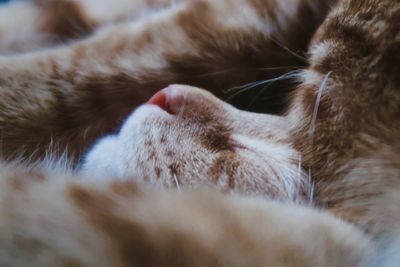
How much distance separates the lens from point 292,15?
0.87 m

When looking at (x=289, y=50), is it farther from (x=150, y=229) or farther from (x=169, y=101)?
(x=150, y=229)

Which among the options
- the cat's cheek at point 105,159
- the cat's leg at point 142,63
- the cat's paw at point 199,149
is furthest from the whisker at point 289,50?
the cat's cheek at point 105,159

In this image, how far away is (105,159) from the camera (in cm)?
71

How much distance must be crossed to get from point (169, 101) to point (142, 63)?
148 millimetres

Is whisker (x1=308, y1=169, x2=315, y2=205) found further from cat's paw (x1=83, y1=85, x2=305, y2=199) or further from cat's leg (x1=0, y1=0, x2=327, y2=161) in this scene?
cat's leg (x1=0, y1=0, x2=327, y2=161)

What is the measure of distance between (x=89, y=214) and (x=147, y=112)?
0.29 meters

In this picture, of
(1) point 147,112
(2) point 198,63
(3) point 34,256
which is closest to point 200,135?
(1) point 147,112

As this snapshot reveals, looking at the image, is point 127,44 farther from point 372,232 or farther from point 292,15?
point 372,232

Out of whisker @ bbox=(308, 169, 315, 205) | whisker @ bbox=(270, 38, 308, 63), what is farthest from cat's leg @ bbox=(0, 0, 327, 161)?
whisker @ bbox=(308, 169, 315, 205)

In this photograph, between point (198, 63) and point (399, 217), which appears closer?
point (399, 217)

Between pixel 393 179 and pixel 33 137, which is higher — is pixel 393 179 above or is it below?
above

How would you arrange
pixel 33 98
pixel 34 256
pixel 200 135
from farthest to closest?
pixel 33 98 → pixel 200 135 → pixel 34 256

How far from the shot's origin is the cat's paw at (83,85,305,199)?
2.12ft

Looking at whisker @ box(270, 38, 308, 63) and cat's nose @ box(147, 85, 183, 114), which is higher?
whisker @ box(270, 38, 308, 63)
